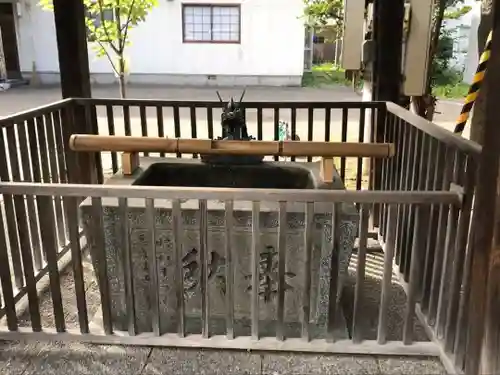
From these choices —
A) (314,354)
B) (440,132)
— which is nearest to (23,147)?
(314,354)

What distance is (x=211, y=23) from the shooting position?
17.5 meters

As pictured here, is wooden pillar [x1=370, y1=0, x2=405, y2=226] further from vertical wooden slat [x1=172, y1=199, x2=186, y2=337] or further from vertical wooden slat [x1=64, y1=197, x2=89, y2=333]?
vertical wooden slat [x1=64, y1=197, x2=89, y2=333]

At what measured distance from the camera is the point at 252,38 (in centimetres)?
1738

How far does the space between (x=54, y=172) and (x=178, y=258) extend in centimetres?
166

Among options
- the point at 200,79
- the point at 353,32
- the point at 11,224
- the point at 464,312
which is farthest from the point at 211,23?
the point at 464,312

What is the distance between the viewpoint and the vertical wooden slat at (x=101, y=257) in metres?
2.48

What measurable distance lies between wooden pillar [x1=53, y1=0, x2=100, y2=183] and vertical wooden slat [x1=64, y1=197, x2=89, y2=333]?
163cm

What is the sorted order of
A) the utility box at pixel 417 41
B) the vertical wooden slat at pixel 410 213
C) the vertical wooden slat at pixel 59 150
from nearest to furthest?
the vertical wooden slat at pixel 410 213
the vertical wooden slat at pixel 59 150
the utility box at pixel 417 41

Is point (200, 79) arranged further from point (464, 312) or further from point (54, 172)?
point (464, 312)

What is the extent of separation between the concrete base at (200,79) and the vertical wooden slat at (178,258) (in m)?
15.9

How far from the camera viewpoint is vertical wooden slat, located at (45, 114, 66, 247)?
3.69m

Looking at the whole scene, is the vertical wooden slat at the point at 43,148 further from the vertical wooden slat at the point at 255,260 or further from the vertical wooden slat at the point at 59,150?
the vertical wooden slat at the point at 255,260

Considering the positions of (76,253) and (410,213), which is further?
(410,213)

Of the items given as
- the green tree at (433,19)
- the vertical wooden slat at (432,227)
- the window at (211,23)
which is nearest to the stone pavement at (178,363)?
the vertical wooden slat at (432,227)
